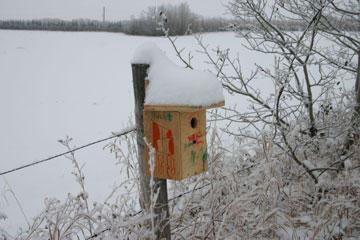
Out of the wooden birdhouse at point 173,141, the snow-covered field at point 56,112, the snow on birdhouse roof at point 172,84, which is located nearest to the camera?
the snow on birdhouse roof at point 172,84

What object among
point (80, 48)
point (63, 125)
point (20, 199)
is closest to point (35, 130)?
point (63, 125)

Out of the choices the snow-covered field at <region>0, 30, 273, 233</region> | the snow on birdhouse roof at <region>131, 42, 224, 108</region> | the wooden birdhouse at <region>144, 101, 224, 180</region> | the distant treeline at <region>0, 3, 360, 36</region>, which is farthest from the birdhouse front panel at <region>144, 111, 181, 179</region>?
the distant treeline at <region>0, 3, 360, 36</region>

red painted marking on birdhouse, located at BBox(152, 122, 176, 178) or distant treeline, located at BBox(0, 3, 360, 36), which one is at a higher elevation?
distant treeline, located at BBox(0, 3, 360, 36)

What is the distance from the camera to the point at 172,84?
1816 millimetres

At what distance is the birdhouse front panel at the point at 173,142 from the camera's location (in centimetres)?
189

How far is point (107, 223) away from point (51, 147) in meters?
4.34

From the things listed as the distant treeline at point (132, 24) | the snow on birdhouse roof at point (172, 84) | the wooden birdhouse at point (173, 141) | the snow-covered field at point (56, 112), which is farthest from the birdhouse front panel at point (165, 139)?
the distant treeline at point (132, 24)

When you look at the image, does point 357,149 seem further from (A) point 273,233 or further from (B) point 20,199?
(B) point 20,199

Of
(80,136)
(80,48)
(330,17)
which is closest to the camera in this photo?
(330,17)

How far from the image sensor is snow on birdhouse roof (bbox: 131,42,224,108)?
1779 mm

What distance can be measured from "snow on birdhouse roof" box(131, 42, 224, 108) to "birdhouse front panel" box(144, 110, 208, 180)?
0.43 feet

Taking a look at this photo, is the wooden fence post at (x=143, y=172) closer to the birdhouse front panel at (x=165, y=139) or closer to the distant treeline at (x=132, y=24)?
the birdhouse front panel at (x=165, y=139)

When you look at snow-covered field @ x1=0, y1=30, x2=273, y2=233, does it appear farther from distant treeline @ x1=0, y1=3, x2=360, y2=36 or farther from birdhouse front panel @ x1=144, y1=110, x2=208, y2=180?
distant treeline @ x1=0, y1=3, x2=360, y2=36

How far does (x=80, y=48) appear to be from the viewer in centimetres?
1842
